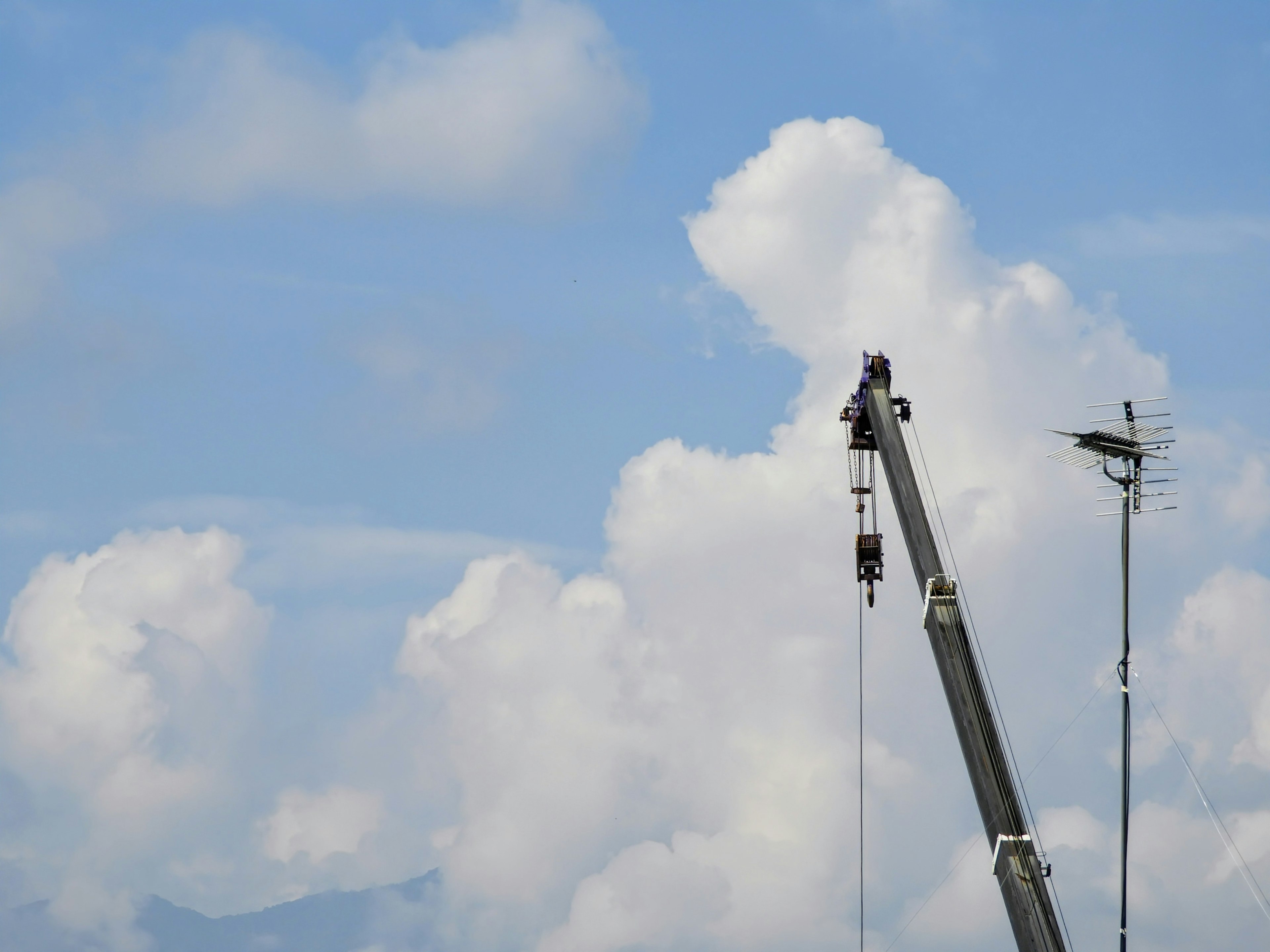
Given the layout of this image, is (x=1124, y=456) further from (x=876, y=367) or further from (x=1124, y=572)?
(x=876, y=367)

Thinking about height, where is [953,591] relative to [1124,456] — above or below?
below

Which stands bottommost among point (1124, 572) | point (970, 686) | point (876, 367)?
point (970, 686)

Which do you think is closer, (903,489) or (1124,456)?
(1124,456)

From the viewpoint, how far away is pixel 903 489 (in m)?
65.3

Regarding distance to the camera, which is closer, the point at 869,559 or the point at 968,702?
the point at 968,702

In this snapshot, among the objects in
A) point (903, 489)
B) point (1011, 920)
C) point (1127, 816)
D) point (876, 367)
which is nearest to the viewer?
point (1011, 920)

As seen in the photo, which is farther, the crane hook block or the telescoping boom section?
the crane hook block

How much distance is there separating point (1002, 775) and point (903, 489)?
14070 mm

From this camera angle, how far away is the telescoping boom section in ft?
176

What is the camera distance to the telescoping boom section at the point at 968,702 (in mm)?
53719

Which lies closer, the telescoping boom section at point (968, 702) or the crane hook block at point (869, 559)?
the telescoping boom section at point (968, 702)

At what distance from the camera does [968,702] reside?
189ft

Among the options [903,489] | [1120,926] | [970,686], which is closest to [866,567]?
[903,489]

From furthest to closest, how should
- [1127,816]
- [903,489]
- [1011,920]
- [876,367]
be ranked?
[876,367] → [903,489] → [1127,816] → [1011,920]
